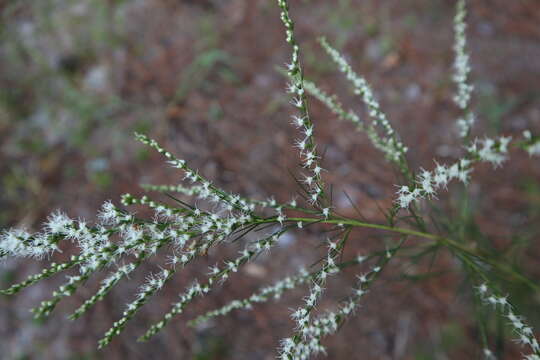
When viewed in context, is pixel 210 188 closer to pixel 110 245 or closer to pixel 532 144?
pixel 110 245

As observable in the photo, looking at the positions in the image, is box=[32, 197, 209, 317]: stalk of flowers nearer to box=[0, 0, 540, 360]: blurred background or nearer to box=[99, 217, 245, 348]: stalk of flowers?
box=[99, 217, 245, 348]: stalk of flowers

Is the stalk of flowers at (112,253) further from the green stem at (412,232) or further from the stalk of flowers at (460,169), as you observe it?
the stalk of flowers at (460,169)

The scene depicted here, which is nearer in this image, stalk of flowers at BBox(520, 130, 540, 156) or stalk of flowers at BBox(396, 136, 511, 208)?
stalk of flowers at BBox(520, 130, 540, 156)

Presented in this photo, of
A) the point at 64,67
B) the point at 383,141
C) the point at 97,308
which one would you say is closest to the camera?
the point at 383,141

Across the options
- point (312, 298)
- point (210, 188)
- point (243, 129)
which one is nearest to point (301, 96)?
point (210, 188)

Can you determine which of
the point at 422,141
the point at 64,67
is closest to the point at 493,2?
the point at 422,141

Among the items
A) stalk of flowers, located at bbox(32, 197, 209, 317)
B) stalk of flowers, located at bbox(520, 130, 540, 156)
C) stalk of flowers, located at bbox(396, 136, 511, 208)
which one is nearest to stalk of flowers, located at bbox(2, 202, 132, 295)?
stalk of flowers, located at bbox(32, 197, 209, 317)

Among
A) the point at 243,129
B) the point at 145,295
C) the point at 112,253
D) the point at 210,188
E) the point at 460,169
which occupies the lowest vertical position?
the point at 145,295

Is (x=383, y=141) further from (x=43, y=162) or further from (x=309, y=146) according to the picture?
(x=43, y=162)
